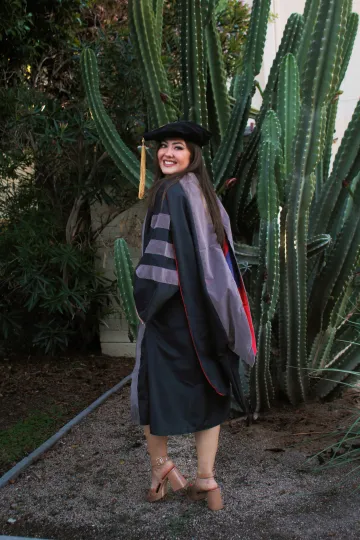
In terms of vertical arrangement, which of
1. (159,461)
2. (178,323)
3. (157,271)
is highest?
(157,271)

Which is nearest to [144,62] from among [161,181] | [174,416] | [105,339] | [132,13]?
[132,13]

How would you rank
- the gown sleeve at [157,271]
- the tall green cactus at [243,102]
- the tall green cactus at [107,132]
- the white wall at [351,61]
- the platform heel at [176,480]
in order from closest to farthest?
1. the gown sleeve at [157,271]
2. the platform heel at [176,480]
3. the tall green cactus at [243,102]
4. the tall green cactus at [107,132]
5. the white wall at [351,61]

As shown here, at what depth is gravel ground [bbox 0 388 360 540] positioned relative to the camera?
2.61 metres

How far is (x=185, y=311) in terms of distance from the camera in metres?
2.54

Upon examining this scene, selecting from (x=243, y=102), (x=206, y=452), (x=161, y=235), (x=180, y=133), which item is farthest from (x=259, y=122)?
(x=206, y=452)

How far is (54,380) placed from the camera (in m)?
5.29

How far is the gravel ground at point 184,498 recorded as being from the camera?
8.56 ft

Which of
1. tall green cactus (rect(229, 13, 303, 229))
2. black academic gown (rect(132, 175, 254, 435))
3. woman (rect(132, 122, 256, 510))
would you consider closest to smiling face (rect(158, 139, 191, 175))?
woman (rect(132, 122, 256, 510))

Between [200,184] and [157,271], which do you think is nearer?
[157,271]

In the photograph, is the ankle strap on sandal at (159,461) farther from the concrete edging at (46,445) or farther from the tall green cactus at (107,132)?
the tall green cactus at (107,132)

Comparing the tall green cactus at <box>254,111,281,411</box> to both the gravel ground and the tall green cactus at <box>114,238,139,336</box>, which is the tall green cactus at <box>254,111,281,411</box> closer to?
the gravel ground

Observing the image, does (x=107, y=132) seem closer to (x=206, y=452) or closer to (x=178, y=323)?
(x=178, y=323)

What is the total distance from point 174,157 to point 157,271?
59 centimetres

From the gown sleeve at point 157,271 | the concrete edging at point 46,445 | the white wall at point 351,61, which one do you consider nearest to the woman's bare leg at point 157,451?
the gown sleeve at point 157,271
